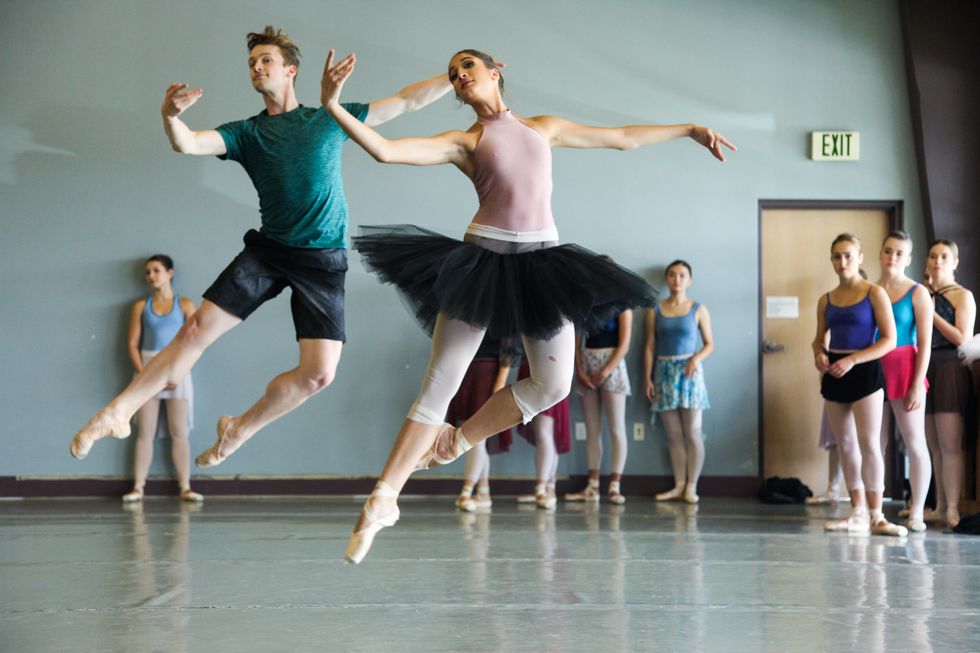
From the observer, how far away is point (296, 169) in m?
3.91

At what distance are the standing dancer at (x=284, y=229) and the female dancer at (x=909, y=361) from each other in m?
3.47

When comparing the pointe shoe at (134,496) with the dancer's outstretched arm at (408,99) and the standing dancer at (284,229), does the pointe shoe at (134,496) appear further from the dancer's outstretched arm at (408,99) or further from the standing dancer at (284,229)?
the dancer's outstretched arm at (408,99)

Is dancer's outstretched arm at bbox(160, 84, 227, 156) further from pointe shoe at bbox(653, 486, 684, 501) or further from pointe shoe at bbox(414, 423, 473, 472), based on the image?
pointe shoe at bbox(653, 486, 684, 501)

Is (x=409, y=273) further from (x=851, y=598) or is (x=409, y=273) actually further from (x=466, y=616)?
(x=851, y=598)

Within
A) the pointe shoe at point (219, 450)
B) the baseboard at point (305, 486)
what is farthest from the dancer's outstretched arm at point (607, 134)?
the baseboard at point (305, 486)

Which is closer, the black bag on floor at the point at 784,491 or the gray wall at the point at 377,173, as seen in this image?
the black bag on floor at the point at 784,491

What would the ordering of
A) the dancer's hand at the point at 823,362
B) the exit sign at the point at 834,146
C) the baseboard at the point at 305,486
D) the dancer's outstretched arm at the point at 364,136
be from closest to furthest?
the dancer's outstretched arm at the point at 364,136
the dancer's hand at the point at 823,362
the baseboard at the point at 305,486
the exit sign at the point at 834,146

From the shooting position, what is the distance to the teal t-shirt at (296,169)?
3.92 meters

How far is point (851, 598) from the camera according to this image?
13.7 feet

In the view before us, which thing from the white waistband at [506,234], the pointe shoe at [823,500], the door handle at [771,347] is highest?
the white waistband at [506,234]

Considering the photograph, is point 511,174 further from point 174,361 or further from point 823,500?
point 823,500

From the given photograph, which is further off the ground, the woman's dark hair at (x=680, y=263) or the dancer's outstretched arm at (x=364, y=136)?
the woman's dark hair at (x=680, y=263)

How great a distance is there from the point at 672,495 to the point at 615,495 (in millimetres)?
515

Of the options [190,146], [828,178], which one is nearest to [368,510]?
[190,146]
